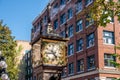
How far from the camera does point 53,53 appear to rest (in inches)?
276

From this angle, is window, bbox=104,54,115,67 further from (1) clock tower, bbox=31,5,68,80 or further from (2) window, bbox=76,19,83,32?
(1) clock tower, bbox=31,5,68,80

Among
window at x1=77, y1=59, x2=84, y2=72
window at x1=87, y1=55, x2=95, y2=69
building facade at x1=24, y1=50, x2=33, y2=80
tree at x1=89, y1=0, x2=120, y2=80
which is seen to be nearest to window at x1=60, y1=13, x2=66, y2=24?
window at x1=77, y1=59, x2=84, y2=72

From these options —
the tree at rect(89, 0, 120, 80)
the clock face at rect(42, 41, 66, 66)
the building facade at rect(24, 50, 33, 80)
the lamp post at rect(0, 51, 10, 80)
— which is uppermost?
the building facade at rect(24, 50, 33, 80)

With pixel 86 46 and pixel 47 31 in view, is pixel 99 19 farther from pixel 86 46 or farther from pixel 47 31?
pixel 86 46

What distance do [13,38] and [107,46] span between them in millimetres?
11351

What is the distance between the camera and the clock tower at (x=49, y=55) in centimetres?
660

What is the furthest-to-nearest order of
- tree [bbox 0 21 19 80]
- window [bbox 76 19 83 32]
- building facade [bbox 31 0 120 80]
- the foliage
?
window [bbox 76 19 83 32]
building facade [bbox 31 0 120 80]
tree [bbox 0 21 19 80]
the foliage

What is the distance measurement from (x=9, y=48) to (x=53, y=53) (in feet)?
91.4

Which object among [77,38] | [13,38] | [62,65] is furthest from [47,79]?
[77,38]

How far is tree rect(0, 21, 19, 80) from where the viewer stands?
30362 mm

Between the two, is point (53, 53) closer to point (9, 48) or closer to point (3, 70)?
point (3, 70)

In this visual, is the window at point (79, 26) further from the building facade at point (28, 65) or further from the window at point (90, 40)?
the building facade at point (28, 65)

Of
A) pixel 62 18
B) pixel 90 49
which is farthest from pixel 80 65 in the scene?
pixel 62 18

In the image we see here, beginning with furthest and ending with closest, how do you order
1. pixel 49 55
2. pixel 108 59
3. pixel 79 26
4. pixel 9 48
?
1. pixel 79 26
2. pixel 108 59
3. pixel 9 48
4. pixel 49 55
